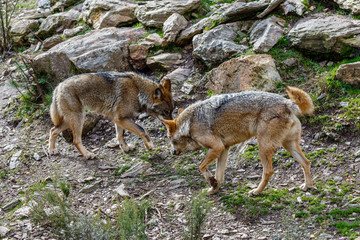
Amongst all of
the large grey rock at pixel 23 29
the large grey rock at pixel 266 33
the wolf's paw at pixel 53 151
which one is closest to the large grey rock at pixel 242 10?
the large grey rock at pixel 266 33

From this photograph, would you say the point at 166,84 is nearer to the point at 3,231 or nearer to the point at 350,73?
the point at 350,73

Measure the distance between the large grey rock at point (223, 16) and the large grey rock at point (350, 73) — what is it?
131 inches

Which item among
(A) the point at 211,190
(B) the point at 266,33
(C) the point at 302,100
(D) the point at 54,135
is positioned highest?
(C) the point at 302,100

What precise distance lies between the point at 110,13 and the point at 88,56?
2.85m

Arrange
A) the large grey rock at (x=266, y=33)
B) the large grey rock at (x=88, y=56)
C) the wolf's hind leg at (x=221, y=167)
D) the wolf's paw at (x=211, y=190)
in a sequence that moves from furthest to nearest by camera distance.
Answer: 1. the large grey rock at (x=88, y=56)
2. the large grey rock at (x=266, y=33)
3. the wolf's hind leg at (x=221, y=167)
4. the wolf's paw at (x=211, y=190)

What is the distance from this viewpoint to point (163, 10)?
36.7ft

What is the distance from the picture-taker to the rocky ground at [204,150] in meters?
5.25

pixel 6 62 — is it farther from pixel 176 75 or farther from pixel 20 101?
pixel 176 75

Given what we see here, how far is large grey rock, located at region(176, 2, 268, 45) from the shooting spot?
31.0ft

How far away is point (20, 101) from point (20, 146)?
2566 millimetres

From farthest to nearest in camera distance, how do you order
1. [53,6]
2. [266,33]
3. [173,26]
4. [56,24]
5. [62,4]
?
[53,6], [62,4], [56,24], [173,26], [266,33]

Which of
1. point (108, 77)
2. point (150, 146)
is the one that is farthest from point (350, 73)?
point (108, 77)

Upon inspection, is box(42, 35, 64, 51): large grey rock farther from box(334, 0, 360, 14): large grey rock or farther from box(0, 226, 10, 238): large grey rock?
box(334, 0, 360, 14): large grey rock

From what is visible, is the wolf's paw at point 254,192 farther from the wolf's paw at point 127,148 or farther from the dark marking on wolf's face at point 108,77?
the dark marking on wolf's face at point 108,77
